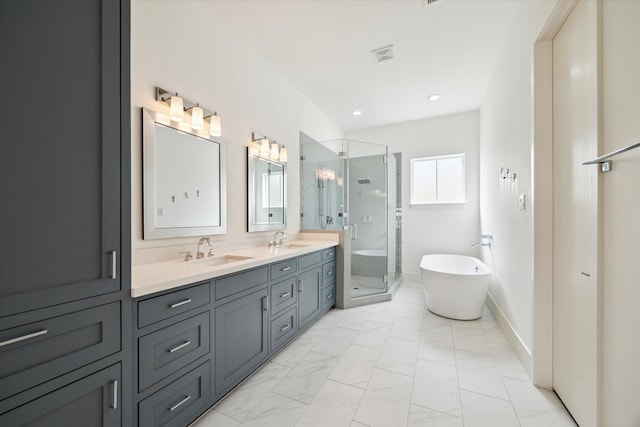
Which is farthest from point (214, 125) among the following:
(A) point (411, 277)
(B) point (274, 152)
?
(A) point (411, 277)

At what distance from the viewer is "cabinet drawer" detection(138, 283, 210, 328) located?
1156mm

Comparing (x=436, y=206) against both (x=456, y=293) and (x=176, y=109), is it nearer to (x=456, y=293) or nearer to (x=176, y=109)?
(x=456, y=293)

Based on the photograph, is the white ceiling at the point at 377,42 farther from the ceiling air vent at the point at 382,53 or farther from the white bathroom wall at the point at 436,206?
the white bathroom wall at the point at 436,206

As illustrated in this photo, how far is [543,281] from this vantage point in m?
1.75

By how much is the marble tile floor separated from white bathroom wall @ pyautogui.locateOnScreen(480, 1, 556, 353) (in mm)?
→ 410

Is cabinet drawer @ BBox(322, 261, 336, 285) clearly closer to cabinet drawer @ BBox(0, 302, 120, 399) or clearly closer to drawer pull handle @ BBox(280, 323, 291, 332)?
drawer pull handle @ BBox(280, 323, 291, 332)

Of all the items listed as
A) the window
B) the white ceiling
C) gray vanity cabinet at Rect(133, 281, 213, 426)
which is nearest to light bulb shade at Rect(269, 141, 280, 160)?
the white ceiling

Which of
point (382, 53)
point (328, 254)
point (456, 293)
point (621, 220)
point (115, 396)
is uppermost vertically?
point (382, 53)

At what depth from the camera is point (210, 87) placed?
2139 millimetres

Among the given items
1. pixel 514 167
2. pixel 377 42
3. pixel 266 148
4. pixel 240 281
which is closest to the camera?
pixel 240 281

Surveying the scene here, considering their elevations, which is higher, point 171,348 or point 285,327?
point 171,348

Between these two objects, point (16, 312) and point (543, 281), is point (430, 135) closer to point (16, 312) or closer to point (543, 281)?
point (543, 281)

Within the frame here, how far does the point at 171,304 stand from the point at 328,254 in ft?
6.64

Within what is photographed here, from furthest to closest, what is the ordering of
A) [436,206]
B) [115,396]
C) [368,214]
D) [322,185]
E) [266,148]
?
1. [436,206]
2. [368,214]
3. [322,185]
4. [266,148]
5. [115,396]
